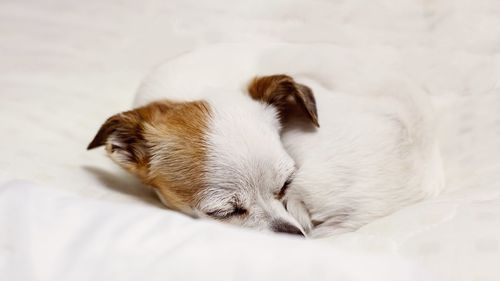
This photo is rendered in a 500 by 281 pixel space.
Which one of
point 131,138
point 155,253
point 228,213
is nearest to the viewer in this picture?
point 155,253

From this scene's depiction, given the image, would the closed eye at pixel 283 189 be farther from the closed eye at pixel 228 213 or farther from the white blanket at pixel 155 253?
Answer: the white blanket at pixel 155 253

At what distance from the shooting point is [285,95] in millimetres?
1853

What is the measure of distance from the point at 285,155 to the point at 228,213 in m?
0.23

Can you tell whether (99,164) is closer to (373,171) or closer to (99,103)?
(99,103)

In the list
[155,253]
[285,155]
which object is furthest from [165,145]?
[155,253]

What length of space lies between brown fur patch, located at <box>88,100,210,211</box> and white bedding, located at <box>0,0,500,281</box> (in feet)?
0.33

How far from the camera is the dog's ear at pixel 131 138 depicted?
1.80m

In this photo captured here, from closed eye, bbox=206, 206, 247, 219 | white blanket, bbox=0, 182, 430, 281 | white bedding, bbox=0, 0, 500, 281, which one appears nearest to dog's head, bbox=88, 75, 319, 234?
closed eye, bbox=206, 206, 247, 219

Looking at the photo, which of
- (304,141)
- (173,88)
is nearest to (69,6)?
(173,88)

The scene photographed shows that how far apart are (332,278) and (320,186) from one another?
644 millimetres

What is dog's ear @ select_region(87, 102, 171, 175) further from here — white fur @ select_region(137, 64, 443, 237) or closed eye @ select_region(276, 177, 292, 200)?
closed eye @ select_region(276, 177, 292, 200)

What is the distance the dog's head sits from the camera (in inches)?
65.7

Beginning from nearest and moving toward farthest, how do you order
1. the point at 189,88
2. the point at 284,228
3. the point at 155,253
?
1. the point at 155,253
2. the point at 284,228
3. the point at 189,88

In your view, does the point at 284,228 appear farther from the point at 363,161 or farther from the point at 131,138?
the point at 131,138
